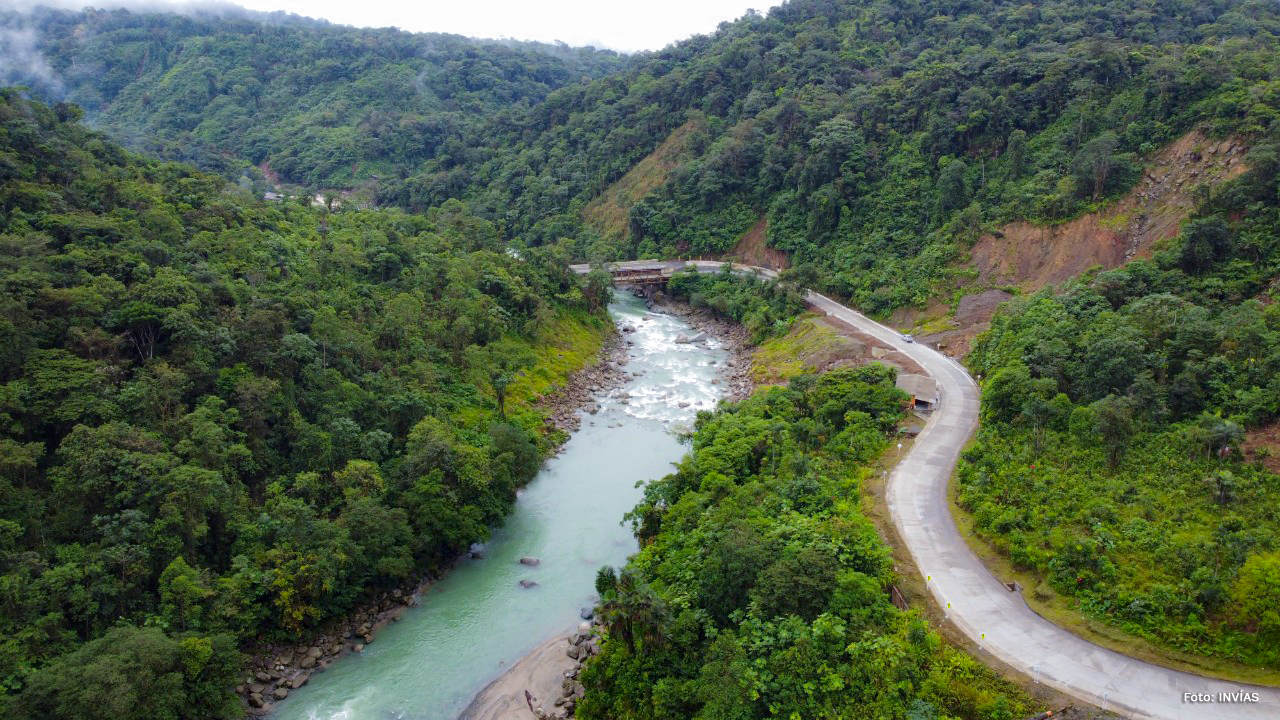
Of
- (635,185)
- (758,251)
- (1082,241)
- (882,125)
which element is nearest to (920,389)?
(1082,241)

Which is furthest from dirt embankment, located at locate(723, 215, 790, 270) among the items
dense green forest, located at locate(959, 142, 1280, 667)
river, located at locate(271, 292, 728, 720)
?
dense green forest, located at locate(959, 142, 1280, 667)

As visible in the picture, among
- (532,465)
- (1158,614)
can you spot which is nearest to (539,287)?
(532,465)

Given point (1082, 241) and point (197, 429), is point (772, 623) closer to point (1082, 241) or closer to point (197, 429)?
point (197, 429)

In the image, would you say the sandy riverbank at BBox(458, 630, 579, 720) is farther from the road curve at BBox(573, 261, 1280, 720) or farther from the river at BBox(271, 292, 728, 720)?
the road curve at BBox(573, 261, 1280, 720)

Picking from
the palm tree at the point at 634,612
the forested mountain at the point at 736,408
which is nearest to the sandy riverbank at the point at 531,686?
the forested mountain at the point at 736,408

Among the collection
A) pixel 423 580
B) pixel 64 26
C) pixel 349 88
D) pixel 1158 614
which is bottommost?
pixel 423 580

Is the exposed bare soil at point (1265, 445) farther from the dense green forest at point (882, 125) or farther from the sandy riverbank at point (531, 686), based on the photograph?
the dense green forest at point (882, 125)

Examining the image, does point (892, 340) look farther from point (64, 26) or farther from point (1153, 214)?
point (64, 26)

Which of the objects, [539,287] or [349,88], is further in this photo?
[349,88]
